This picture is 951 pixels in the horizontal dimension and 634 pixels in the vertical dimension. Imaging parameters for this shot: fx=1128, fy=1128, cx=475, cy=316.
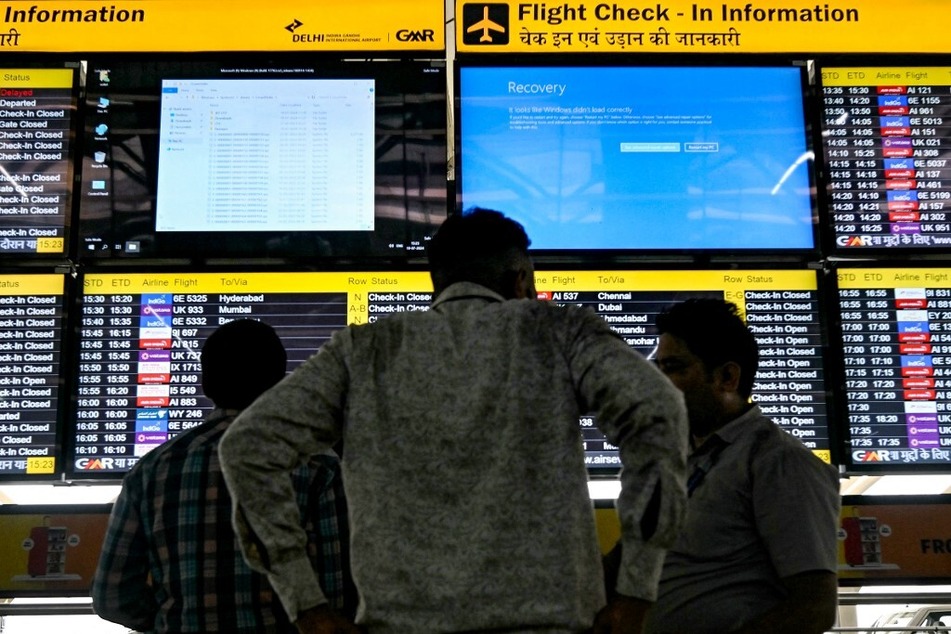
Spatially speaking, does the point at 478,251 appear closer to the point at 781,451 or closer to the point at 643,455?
the point at 643,455

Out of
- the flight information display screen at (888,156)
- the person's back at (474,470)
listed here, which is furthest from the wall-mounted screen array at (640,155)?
the person's back at (474,470)

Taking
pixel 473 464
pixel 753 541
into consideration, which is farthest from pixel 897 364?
pixel 473 464

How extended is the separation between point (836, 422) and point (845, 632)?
687 millimetres

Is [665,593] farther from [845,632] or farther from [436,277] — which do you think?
[845,632]

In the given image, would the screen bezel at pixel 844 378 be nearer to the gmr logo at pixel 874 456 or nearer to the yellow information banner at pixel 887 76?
the gmr logo at pixel 874 456

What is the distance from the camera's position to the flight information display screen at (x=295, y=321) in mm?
3602

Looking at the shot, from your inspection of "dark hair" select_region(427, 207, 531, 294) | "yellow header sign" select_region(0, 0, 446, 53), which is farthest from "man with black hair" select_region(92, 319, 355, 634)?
"yellow header sign" select_region(0, 0, 446, 53)

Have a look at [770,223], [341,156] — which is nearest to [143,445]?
[341,156]

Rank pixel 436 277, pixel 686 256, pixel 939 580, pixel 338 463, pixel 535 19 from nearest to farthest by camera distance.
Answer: pixel 436 277 → pixel 338 463 → pixel 939 580 → pixel 686 256 → pixel 535 19

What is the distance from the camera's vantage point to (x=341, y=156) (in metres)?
3.83

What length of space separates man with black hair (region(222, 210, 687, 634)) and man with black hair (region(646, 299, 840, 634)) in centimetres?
57

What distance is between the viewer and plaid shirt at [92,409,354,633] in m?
2.31

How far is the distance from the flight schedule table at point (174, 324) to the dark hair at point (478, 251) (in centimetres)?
155

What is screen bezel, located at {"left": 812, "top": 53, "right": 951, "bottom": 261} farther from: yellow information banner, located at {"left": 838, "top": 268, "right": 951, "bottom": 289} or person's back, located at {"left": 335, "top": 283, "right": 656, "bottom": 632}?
person's back, located at {"left": 335, "top": 283, "right": 656, "bottom": 632}
